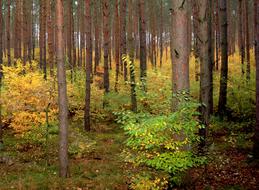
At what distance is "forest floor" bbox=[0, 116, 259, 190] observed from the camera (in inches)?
378

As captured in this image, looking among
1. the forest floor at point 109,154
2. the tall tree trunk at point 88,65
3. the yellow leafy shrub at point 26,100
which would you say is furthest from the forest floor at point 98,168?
the tall tree trunk at point 88,65

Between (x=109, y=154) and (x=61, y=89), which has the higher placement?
(x=61, y=89)

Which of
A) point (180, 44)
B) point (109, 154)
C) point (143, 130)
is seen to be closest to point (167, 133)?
point (143, 130)

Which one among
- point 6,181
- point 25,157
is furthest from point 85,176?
point 25,157

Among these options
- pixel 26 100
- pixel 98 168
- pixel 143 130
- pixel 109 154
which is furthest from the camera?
pixel 109 154

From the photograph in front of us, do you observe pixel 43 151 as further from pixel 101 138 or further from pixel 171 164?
pixel 171 164

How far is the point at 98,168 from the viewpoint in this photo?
38.0ft

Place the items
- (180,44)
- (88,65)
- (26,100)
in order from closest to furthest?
1. (180,44)
2. (26,100)
3. (88,65)

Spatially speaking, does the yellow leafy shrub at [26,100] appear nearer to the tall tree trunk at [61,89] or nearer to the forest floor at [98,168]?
the forest floor at [98,168]

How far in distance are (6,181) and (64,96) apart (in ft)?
10.5

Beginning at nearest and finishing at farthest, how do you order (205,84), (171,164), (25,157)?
1. (171,164)
2. (205,84)
3. (25,157)

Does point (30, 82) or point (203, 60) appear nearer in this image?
point (203, 60)

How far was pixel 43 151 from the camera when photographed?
46.0 ft

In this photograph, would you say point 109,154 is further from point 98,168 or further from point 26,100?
point 26,100
